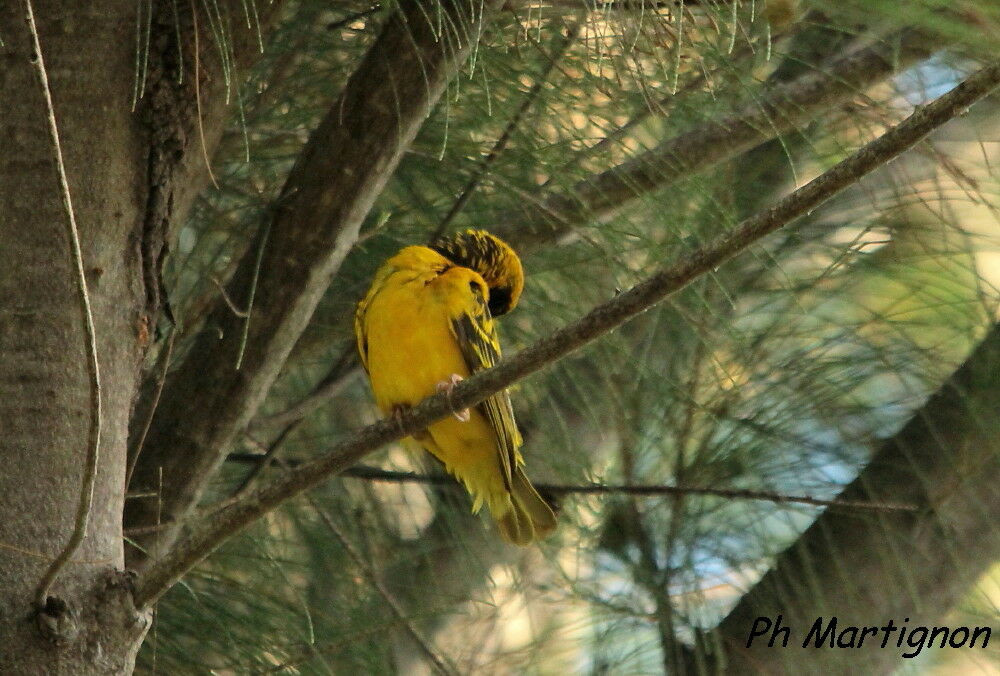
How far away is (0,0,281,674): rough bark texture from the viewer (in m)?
1.52

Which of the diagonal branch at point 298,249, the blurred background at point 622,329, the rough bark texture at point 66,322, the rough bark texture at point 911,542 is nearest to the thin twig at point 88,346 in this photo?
the rough bark texture at point 66,322

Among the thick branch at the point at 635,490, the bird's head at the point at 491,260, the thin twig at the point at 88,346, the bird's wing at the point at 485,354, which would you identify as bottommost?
the thin twig at the point at 88,346

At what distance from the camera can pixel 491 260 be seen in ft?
8.52

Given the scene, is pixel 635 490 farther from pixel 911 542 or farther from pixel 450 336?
pixel 911 542

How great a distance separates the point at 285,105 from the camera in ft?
8.71

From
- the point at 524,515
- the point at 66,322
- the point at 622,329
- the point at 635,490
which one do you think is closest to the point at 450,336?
the point at 524,515

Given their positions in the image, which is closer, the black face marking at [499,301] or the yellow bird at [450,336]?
the yellow bird at [450,336]

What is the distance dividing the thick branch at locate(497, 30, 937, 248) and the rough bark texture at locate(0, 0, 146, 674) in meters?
0.84

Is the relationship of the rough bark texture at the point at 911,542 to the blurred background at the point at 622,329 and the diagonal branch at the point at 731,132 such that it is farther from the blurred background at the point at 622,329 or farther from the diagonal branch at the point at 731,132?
the diagonal branch at the point at 731,132

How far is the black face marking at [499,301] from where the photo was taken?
277cm

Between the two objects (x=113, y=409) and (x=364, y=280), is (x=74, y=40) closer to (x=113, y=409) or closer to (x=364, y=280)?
(x=113, y=409)

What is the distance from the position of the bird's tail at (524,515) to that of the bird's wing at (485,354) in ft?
0.09

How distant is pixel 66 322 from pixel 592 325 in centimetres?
72

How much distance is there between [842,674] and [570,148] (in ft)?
4.71
